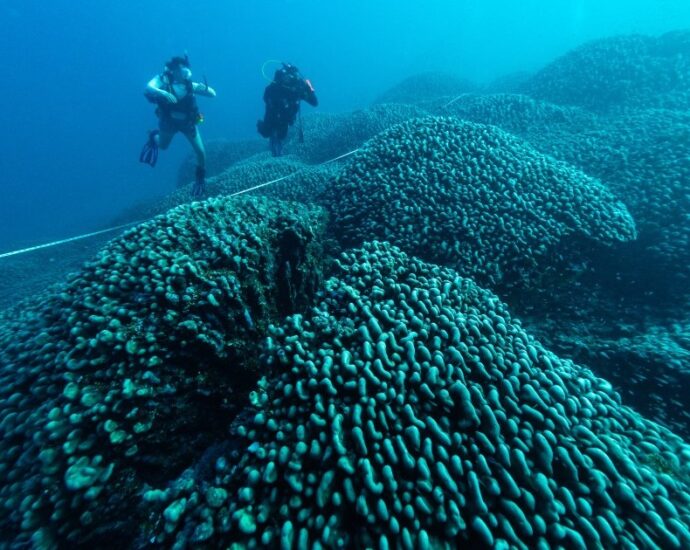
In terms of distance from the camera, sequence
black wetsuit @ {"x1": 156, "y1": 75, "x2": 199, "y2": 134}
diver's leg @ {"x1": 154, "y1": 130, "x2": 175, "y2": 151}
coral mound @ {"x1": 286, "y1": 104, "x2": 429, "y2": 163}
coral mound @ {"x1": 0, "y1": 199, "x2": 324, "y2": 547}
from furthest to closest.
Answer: coral mound @ {"x1": 286, "y1": 104, "x2": 429, "y2": 163} < diver's leg @ {"x1": 154, "y1": 130, "x2": 175, "y2": 151} < black wetsuit @ {"x1": 156, "y1": 75, "x2": 199, "y2": 134} < coral mound @ {"x1": 0, "y1": 199, "x2": 324, "y2": 547}

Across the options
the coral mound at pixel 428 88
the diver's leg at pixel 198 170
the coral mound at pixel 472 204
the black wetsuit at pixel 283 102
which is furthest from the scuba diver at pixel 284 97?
the coral mound at pixel 428 88

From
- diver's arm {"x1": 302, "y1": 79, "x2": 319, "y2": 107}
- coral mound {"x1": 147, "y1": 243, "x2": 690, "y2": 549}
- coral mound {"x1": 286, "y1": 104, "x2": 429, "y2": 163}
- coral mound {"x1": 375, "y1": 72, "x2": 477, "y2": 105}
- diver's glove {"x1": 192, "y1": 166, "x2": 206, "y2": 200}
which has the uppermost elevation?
coral mound {"x1": 375, "y1": 72, "x2": 477, "y2": 105}

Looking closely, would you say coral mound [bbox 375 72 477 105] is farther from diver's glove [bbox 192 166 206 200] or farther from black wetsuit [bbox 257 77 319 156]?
diver's glove [bbox 192 166 206 200]

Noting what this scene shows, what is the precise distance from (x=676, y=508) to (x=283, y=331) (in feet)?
9.00

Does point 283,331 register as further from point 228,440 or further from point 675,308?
→ point 675,308

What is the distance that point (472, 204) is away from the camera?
471 cm

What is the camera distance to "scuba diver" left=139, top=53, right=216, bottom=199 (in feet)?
28.8

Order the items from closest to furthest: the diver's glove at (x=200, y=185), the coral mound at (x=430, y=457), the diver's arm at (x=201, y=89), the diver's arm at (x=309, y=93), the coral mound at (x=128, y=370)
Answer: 1. the coral mound at (x=430, y=457)
2. the coral mound at (x=128, y=370)
3. the diver's glove at (x=200, y=185)
4. the diver's arm at (x=309, y=93)
5. the diver's arm at (x=201, y=89)

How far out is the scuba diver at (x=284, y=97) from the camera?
29.9ft

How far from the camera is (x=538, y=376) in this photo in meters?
2.48

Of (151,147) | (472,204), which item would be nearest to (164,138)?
(151,147)

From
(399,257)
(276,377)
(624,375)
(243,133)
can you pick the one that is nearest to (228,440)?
(276,377)

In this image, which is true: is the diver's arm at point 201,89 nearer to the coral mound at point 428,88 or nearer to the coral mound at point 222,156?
the coral mound at point 222,156

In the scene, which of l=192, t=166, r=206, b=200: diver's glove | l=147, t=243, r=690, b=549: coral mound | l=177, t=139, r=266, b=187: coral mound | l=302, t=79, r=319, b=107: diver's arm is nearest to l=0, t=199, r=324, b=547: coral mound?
l=147, t=243, r=690, b=549: coral mound
